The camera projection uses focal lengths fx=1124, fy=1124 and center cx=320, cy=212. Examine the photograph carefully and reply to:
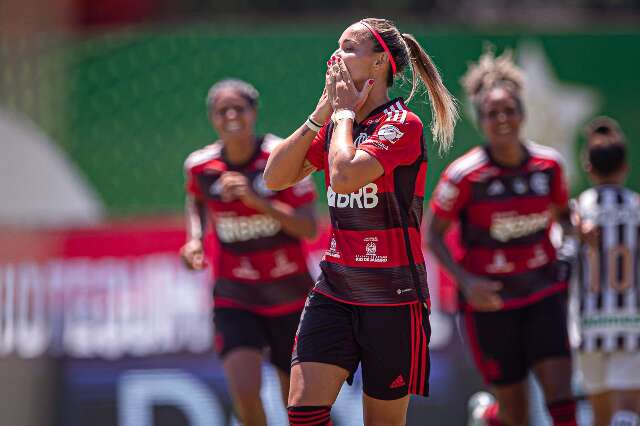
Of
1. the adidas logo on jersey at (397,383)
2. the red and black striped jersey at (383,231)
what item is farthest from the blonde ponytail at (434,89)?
the adidas logo on jersey at (397,383)

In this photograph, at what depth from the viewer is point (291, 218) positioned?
20.7 feet

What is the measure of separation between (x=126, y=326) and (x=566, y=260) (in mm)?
3579

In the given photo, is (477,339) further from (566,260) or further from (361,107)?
(361,107)

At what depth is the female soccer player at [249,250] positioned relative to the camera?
6.35 m

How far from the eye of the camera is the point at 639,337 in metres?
6.66

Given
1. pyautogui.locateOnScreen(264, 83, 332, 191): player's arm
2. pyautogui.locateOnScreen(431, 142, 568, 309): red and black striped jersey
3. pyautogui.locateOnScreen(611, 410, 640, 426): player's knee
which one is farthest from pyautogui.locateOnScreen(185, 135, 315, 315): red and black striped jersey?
pyautogui.locateOnScreen(611, 410, 640, 426): player's knee

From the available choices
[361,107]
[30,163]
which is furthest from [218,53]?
[361,107]

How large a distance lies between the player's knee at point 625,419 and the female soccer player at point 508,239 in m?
0.52

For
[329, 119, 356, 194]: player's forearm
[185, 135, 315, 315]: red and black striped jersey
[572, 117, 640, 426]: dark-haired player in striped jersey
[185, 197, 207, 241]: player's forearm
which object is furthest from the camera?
[185, 197, 207, 241]: player's forearm

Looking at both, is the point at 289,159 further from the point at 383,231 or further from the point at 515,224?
the point at 515,224

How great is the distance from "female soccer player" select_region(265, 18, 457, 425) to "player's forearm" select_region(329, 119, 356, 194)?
4 cm

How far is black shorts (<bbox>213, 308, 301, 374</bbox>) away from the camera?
6363 mm

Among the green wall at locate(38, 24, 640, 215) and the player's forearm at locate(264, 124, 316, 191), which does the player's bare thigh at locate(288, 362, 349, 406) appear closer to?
the player's forearm at locate(264, 124, 316, 191)

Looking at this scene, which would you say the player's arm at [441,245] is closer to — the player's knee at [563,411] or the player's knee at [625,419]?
the player's knee at [563,411]
